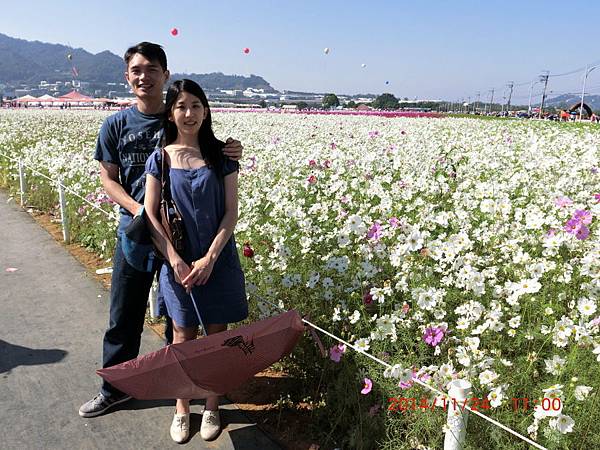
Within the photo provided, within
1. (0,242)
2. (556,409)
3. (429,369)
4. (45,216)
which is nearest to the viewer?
(556,409)

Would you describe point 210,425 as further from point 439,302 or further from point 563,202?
point 563,202

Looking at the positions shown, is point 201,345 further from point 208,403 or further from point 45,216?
point 45,216

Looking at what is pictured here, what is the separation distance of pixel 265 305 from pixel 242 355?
94cm

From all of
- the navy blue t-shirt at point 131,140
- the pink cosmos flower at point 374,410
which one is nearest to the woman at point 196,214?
the navy blue t-shirt at point 131,140

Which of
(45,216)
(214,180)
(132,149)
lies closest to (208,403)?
(214,180)

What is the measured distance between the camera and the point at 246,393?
10.6ft

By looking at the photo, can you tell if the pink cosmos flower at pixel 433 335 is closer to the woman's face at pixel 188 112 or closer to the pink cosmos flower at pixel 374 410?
the pink cosmos flower at pixel 374 410

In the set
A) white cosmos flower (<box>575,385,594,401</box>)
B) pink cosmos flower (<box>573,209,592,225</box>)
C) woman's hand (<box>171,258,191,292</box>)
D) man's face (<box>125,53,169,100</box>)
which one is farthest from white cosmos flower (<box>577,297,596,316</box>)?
man's face (<box>125,53,169,100</box>)

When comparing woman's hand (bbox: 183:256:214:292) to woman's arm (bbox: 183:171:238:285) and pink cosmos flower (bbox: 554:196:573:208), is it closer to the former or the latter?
woman's arm (bbox: 183:171:238:285)

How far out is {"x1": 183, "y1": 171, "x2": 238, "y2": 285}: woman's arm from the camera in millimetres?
2418

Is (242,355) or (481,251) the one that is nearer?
(242,355)

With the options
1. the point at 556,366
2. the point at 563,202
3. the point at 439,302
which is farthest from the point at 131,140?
the point at 563,202

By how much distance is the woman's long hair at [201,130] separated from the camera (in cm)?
242

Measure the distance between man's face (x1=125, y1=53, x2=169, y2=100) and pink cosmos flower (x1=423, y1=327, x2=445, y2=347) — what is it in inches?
71.0
